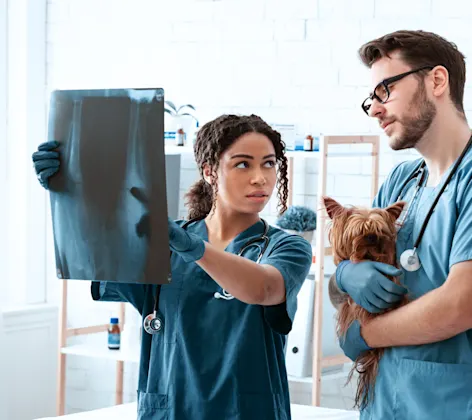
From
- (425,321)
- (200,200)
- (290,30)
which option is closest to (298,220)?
(290,30)

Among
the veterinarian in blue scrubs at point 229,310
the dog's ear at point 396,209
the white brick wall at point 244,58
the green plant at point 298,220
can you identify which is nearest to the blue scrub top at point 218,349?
the veterinarian in blue scrubs at point 229,310

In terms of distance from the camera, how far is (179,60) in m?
4.15

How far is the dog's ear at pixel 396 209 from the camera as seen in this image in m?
1.75

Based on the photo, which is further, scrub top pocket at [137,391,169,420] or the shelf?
the shelf

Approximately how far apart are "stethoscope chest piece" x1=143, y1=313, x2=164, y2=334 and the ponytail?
291mm

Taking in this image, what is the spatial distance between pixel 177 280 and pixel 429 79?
0.68 m

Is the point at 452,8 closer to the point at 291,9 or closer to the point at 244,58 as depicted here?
the point at 291,9

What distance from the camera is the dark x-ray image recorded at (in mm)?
1619

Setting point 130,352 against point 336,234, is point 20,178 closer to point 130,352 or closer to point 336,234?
point 130,352

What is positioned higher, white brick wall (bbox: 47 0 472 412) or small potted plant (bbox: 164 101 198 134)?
white brick wall (bbox: 47 0 472 412)

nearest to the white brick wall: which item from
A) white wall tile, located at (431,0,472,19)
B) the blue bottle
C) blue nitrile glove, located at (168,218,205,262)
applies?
white wall tile, located at (431,0,472,19)

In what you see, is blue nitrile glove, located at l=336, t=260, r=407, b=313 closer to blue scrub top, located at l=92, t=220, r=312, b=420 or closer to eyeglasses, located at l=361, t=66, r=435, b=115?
blue scrub top, located at l=92, t=220, r=312, b=420

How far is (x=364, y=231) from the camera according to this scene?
5.58ft

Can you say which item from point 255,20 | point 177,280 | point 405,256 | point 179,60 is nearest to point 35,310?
point 179,60
